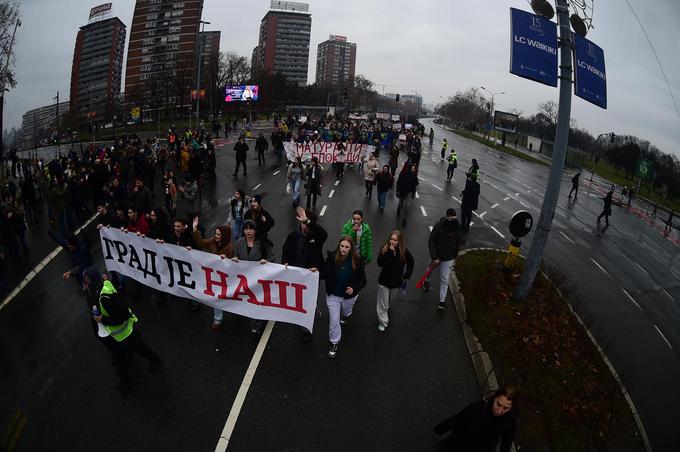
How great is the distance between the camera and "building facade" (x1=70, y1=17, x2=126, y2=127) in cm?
16225

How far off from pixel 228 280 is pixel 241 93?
194 feet

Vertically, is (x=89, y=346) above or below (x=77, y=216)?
below

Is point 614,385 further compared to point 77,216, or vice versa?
point 77,216

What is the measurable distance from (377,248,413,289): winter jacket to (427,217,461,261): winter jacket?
1258 mm

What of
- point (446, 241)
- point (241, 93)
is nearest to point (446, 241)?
point (446, 241)

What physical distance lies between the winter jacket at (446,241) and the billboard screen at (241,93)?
5751cm

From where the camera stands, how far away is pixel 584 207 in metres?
22.7

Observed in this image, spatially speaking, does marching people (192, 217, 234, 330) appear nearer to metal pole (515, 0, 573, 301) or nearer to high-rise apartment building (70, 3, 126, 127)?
metal pole (515, 0, 573, 301)

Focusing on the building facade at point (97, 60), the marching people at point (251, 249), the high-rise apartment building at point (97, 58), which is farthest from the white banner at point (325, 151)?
the high-rise apartment building at point (97, 58)

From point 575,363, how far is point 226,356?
5.70m

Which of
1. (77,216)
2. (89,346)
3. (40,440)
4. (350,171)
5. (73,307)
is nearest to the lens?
(40,440)

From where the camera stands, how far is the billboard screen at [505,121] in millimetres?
66312

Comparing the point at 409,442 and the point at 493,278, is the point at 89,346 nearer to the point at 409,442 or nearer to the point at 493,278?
the point at 409,442

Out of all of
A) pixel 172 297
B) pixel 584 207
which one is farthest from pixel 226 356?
pixel 584 207
